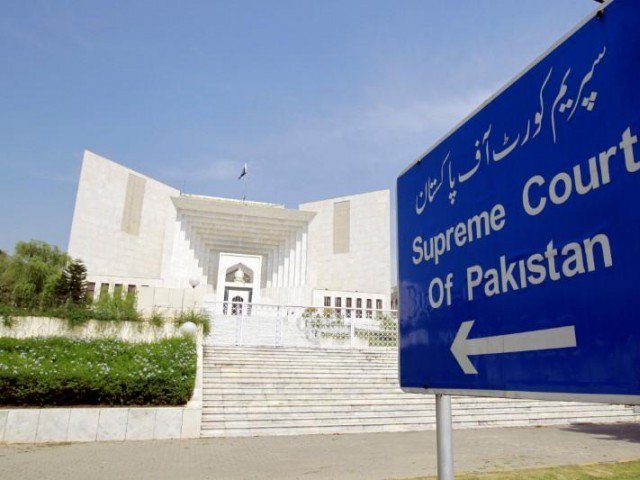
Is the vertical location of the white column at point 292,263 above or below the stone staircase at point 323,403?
above

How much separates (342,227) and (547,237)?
34.1 meters

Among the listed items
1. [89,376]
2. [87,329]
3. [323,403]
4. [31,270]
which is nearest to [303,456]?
[323,403]

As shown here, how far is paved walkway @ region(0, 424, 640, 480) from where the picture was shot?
6.20m

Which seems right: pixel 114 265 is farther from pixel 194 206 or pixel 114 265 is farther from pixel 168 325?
pixel 168 325

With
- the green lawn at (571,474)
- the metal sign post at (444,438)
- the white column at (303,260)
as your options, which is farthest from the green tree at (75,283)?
the metal sign post at (444,438)

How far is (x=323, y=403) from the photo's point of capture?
10859 millimetres

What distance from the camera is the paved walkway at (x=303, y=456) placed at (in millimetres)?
6203

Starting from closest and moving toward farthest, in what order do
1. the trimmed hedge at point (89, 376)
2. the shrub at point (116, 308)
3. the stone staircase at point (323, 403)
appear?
1. the trimmed hedge at point (89, 376)
2. the stone staircase at point (323, 403)
3. the shrub at point (116, 308)

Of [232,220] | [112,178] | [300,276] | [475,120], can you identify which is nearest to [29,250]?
[112,178]

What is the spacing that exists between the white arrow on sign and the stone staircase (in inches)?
352

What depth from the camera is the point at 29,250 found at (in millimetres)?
22344

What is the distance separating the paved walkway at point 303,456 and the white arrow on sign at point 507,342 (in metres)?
5.32

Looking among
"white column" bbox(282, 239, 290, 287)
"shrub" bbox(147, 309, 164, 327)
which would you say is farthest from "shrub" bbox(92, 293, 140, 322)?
"white column" bbox(282, 239, 290, 287)

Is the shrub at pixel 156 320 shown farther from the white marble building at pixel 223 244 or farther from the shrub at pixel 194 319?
the white marble building at pixel 223 244
